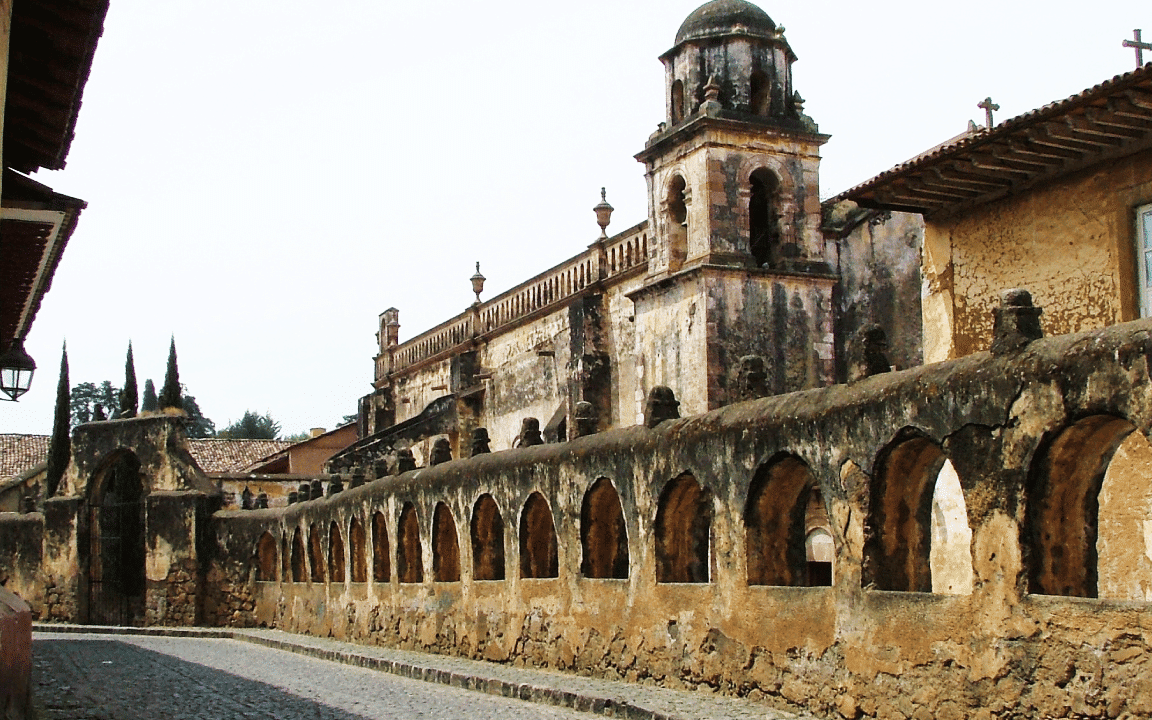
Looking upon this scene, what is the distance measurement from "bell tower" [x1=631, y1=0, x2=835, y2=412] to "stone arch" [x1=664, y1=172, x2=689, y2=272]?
17 mm

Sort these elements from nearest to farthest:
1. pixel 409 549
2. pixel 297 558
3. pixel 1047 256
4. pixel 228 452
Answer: pixel 1047 256, pixel 409 549, pixel 297 558, pixel 228 452

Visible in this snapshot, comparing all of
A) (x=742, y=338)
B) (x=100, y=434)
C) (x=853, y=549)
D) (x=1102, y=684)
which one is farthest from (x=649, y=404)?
(x=100, y=434)

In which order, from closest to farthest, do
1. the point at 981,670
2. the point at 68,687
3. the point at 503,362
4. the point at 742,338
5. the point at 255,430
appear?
the point at 981,670, the point at 68,687, the point at 742,338, the point at 503,362, the point at 255,430

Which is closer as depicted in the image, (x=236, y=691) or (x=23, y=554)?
(x=236, y=691)

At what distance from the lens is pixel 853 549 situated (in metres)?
11.4

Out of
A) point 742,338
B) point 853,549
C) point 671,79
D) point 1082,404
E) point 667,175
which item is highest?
point 671,79

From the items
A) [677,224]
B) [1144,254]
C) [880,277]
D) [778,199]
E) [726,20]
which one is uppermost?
[726,20]

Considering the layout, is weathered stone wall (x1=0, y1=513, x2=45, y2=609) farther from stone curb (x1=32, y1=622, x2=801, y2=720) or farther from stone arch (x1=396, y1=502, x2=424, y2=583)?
stone arch (x1=396, y1=502, x2=424, y2=583)

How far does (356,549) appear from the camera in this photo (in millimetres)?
24703

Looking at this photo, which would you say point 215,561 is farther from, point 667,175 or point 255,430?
point 255,430

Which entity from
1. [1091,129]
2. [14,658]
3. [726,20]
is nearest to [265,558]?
[726,20]

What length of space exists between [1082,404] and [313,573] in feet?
65.2

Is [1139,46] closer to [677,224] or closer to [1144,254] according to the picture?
[1144,254]

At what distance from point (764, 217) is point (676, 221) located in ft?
5.02
